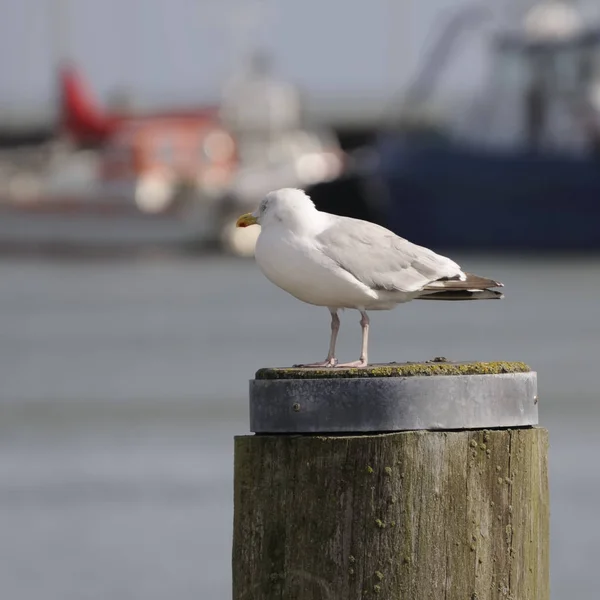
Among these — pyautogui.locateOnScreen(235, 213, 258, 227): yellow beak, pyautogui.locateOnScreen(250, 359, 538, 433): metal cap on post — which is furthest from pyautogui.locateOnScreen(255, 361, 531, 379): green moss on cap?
pyautogui.locateOnScreen(235, 213, 258, 227): yellow beak

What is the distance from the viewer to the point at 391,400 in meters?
4.55

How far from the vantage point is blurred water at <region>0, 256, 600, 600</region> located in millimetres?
14250

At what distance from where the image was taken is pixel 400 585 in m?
4.52

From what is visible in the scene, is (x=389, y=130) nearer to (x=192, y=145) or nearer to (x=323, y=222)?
(x=192, y=145)

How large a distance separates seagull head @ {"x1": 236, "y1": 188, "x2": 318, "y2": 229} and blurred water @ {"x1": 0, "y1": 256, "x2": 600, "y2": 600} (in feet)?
25.6

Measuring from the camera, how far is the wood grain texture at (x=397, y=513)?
4.51 metres

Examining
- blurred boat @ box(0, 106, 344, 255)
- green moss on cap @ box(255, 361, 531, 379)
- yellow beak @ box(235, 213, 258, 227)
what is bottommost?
green moss on cap @ box(255, 361, 531, 379)

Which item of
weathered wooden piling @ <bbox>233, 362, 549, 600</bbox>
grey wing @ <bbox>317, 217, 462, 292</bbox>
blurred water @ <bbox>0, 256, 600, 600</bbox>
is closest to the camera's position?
weathered wooden piling @ <bbox>233, 362, 549, 600</bbox>

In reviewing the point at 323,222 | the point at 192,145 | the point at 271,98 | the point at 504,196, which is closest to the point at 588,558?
the point at 323,222

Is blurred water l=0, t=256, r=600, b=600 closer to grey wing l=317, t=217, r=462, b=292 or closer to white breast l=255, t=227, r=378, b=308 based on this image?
grey wing l=317, t=217, r=462, b=292

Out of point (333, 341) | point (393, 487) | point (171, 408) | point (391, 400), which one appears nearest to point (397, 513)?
point (393, 487)

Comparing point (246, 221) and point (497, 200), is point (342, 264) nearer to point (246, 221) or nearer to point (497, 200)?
point (246, 221)

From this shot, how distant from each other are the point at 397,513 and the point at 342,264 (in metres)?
1.10

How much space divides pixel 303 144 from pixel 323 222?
9628 centimetres
